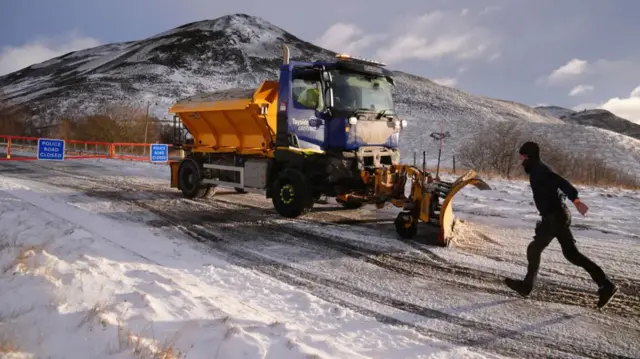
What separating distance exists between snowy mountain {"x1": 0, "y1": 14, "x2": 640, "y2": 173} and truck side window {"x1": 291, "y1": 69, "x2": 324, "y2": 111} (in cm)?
3646

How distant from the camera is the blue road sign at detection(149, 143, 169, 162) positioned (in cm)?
2136

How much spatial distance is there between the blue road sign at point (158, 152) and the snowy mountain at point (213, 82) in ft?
88.2

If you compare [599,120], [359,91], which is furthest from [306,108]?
[599,120]

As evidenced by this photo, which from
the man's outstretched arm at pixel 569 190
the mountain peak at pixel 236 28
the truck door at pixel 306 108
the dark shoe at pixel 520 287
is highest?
the mountain peak at pixel 236 28

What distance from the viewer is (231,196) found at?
37.5 ft

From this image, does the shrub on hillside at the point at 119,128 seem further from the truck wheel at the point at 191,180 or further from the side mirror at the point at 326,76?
the side mirror at the point at 326,76

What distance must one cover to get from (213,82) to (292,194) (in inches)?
2838

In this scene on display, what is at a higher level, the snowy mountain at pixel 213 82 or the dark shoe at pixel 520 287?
the snowy mountain at pixel 213 82

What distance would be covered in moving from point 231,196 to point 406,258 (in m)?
6.37

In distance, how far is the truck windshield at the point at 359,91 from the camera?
26.5 feet

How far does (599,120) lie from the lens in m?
120

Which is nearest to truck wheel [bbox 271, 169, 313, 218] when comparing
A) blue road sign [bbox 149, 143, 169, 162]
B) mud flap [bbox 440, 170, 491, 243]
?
mud flap [bbox 440, 170, 491, 243]

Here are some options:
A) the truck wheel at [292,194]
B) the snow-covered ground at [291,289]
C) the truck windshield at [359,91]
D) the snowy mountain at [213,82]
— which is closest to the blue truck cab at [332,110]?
the truck windshield at [359,91]

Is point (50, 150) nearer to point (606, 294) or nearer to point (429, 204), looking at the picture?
point (429, 204)
